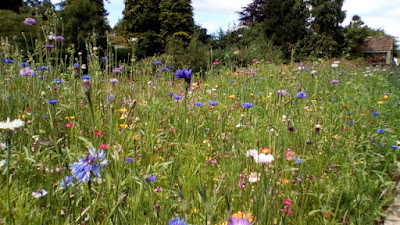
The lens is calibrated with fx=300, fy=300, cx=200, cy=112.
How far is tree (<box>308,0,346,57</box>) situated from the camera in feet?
64.1

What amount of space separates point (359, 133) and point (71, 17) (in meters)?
9.41

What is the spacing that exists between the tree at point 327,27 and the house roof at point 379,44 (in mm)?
6924

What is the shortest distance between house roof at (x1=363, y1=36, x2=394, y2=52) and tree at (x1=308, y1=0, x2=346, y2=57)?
6924mm

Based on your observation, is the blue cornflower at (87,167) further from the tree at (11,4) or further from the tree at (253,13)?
the tree at (253,13)

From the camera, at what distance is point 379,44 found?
26703mm

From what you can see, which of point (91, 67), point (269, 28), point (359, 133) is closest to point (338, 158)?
point (359, 133)

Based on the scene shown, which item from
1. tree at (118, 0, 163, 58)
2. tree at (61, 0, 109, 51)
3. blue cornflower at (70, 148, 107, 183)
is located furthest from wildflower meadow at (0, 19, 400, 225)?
tree at (118, 0, 163, 58)

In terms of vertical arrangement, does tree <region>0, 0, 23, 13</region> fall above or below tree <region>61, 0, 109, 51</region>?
above

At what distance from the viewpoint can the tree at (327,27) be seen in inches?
770

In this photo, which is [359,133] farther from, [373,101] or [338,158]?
[373,101]

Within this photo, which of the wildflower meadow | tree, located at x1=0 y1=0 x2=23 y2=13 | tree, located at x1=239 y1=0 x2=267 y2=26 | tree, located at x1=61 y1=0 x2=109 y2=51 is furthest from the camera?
tree, located at x1=239 y1=0 x2=267 y2=26

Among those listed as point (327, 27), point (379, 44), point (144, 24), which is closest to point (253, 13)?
point (327, 27)

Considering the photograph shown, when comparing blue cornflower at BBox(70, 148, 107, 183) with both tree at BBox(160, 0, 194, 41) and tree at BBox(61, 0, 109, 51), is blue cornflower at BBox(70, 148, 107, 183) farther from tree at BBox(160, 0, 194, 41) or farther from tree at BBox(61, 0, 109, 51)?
tree at BBox(160, 0, 194, 41)

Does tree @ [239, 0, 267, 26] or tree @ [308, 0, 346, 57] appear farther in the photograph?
tree @ [239, 0, 267, 26]
